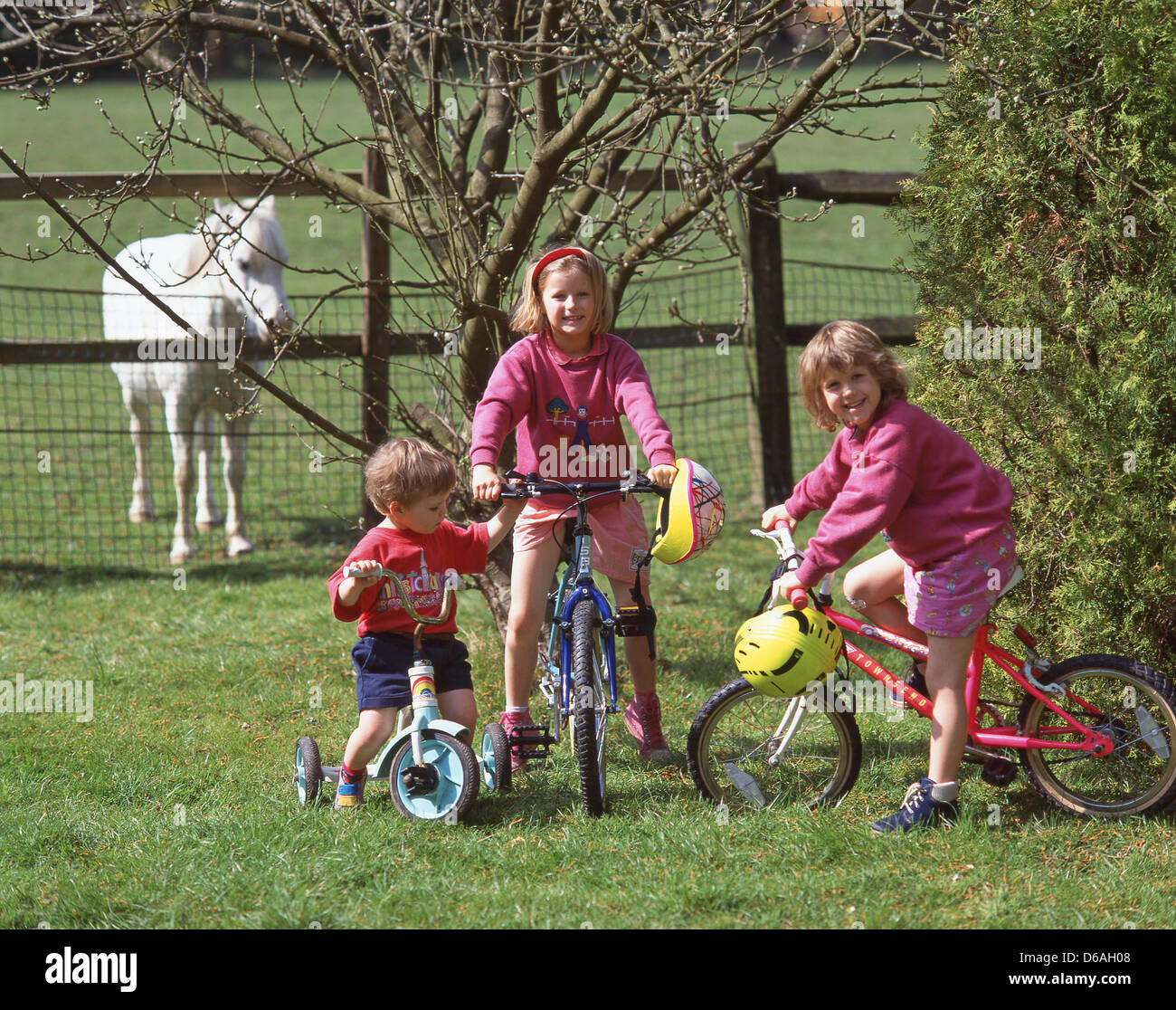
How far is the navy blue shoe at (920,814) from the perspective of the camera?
3703mm

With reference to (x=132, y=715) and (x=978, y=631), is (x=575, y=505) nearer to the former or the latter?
(x=978, y=631)

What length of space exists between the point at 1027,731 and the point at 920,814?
0.47 metres

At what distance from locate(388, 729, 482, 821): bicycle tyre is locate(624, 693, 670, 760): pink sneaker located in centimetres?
85

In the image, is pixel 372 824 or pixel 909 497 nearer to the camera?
pixel 909 497

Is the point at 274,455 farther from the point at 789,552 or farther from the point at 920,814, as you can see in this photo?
the point at 920,814

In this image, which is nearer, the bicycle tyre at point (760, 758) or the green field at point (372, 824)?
the green field at point (372, 824)

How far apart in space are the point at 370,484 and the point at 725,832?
1626 mm

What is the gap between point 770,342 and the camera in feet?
26.8

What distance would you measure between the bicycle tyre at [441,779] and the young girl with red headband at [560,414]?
392mm

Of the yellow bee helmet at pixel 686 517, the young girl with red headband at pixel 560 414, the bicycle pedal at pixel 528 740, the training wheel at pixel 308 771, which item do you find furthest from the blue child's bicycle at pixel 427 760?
the yellow bee helmet at pixel 686 517

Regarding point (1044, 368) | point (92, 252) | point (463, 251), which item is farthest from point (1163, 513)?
point (92, 252)

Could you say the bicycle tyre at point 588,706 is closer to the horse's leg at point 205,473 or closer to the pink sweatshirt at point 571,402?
the pink sweatshirt at point 571,402

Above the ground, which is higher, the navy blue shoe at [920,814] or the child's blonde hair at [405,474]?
the child's blonde hair at [405,474]

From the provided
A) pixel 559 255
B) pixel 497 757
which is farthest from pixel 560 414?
pixel 497 757
